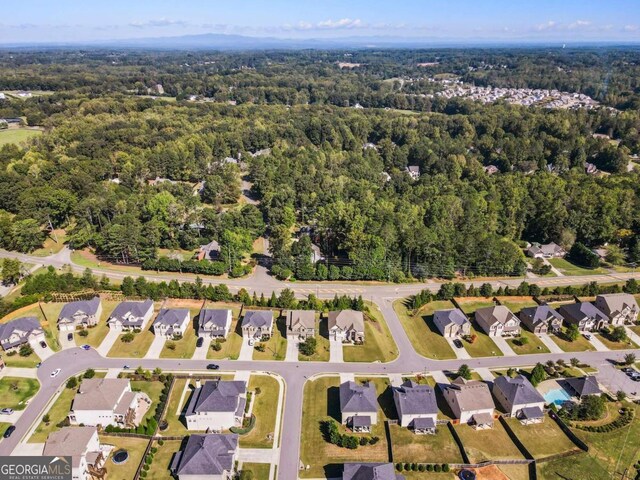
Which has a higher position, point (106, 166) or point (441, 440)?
point (106, 166)

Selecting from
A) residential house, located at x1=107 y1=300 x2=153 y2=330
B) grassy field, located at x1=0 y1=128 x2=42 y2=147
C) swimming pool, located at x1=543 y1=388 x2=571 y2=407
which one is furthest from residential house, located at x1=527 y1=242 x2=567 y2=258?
grassy field, located at x1=0 y1=128 x2=42 y2=147

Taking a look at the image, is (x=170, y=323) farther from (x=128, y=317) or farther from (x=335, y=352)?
(x=335, y=352)

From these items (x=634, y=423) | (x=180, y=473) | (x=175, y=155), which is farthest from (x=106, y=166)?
(x=634, y=423)

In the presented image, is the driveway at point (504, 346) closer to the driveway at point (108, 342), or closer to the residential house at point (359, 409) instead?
the residential house at point (359, 409)

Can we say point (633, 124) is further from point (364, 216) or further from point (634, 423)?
point (634, 423)

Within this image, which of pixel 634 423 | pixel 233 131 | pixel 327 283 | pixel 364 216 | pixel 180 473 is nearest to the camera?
pixel 180 473

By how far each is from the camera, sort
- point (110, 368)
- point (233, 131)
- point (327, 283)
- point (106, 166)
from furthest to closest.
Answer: point (233, 131)
point (106, 166)
point (327, 283)
point (110, 368)
